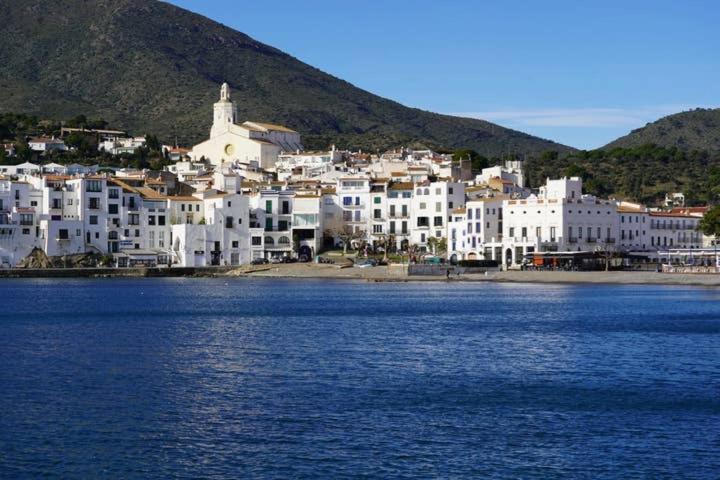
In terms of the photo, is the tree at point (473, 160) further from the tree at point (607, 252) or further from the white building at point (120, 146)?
the white building at point (120, 146)

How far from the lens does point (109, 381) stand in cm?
3269

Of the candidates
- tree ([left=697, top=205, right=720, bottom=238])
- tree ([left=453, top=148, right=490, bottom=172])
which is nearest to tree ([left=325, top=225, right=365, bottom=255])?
tree ([left=697, top=205, right=720, bottom=238])

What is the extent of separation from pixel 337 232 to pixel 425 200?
7.96 meters

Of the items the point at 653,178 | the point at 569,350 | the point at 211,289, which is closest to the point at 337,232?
the point at 211,289

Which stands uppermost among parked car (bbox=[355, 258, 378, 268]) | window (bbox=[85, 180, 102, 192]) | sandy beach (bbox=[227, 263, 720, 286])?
window (bbox=[85, 180, 102, 192])

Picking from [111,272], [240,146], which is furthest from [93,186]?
[240,146]

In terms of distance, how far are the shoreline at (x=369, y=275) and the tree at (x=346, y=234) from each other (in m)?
5.88

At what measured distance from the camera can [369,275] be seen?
9362 centimetres

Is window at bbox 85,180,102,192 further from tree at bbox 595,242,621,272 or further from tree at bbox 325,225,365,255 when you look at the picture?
tree at bbox 595,242,621,272

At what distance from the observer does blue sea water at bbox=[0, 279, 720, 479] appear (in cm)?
2303

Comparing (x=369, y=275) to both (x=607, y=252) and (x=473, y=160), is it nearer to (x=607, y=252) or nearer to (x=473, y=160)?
(x=607, y=252)

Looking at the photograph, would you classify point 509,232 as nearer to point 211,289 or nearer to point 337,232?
point 337,232

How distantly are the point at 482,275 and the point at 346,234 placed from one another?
51.6 feet

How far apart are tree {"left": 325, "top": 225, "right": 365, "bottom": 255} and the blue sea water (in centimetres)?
4607
